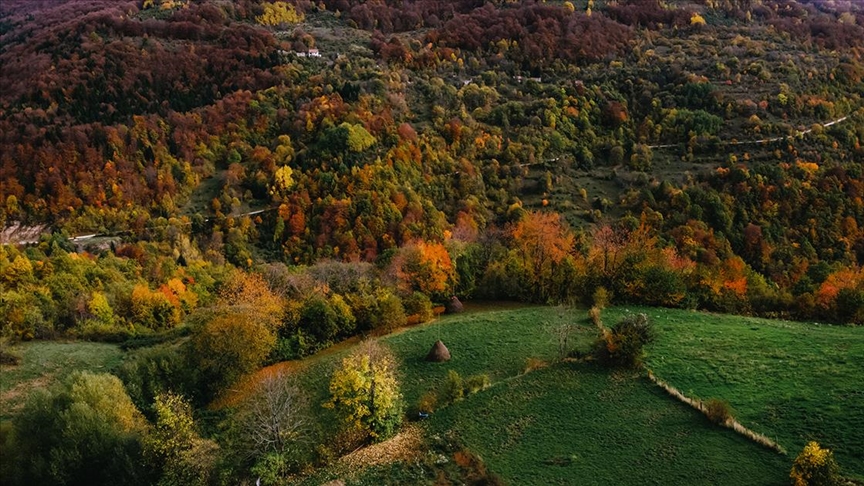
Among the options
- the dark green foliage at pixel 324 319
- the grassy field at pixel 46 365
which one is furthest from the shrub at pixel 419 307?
the grassy field at pixel 46 365

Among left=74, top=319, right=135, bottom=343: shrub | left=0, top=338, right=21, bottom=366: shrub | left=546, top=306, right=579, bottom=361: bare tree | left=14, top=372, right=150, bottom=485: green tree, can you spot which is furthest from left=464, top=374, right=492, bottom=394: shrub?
left=0, top=338, right=21, bottom=366: shrub

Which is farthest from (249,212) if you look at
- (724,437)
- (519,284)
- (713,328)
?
(724,437)

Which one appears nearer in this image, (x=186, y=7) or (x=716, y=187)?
(x=716, y=187)

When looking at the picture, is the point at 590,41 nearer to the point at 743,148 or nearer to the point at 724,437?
the point at 743,148

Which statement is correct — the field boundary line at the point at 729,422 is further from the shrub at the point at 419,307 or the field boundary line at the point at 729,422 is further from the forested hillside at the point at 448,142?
the shrub at the point at 419,307

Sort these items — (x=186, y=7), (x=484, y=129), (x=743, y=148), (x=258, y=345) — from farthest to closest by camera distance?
1. (x=186, y=7)
2. (x=484, y=129)
3. (x=743, y=148)
4. (x=258, y=345)

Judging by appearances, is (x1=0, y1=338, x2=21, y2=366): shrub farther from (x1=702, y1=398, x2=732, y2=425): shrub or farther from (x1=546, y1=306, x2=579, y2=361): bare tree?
(x1=702, y1=398, x2=732, y2=425): shrub

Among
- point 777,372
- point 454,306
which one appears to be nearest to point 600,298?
point 454,306
